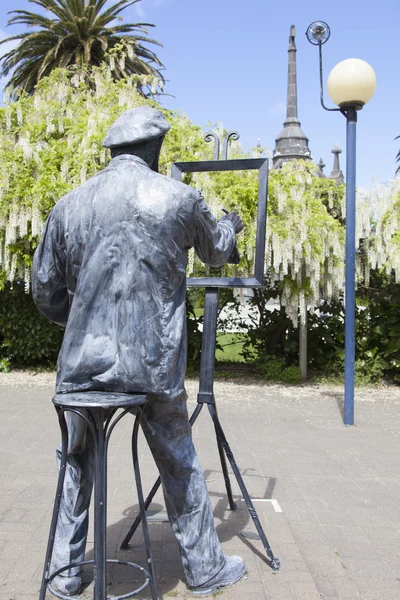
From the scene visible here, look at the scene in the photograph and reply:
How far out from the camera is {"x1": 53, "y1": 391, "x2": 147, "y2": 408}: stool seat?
94.5 inches

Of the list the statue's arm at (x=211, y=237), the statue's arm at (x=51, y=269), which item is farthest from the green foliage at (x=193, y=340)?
the statue's arm at (x=51, y=269)

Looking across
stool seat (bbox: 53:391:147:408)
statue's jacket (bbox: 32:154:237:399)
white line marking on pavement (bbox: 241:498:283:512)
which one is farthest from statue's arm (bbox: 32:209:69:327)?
white line marking on pavement (bbox: 241:498:283:512)

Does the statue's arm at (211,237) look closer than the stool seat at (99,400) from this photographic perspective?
No

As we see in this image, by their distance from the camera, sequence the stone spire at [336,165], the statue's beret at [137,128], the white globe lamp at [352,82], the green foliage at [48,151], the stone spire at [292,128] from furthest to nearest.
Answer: the stone spire at [336,165] < the stone spire at [292,128] < the green foliage at [48,151] < the white globe lamp at [352,82] < the statue's beret at [137,128]

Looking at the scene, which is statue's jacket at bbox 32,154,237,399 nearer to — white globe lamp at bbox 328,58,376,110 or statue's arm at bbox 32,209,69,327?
statue's arm at bbox 32,209,69,327

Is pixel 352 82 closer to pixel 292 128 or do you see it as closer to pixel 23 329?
pixel 23 329

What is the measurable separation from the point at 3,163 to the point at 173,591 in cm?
782

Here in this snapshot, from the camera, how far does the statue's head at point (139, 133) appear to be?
2.76 m

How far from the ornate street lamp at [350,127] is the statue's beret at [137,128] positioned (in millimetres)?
4834

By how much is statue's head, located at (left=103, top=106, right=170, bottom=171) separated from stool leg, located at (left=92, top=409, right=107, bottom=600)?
1.18 meters

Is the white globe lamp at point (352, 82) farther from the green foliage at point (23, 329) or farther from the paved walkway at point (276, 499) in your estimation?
the green foliage at point (23, 329)

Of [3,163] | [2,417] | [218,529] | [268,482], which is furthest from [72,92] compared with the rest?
[218,529]

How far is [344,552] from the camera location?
148 inches

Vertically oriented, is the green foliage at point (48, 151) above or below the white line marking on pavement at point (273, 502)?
above
